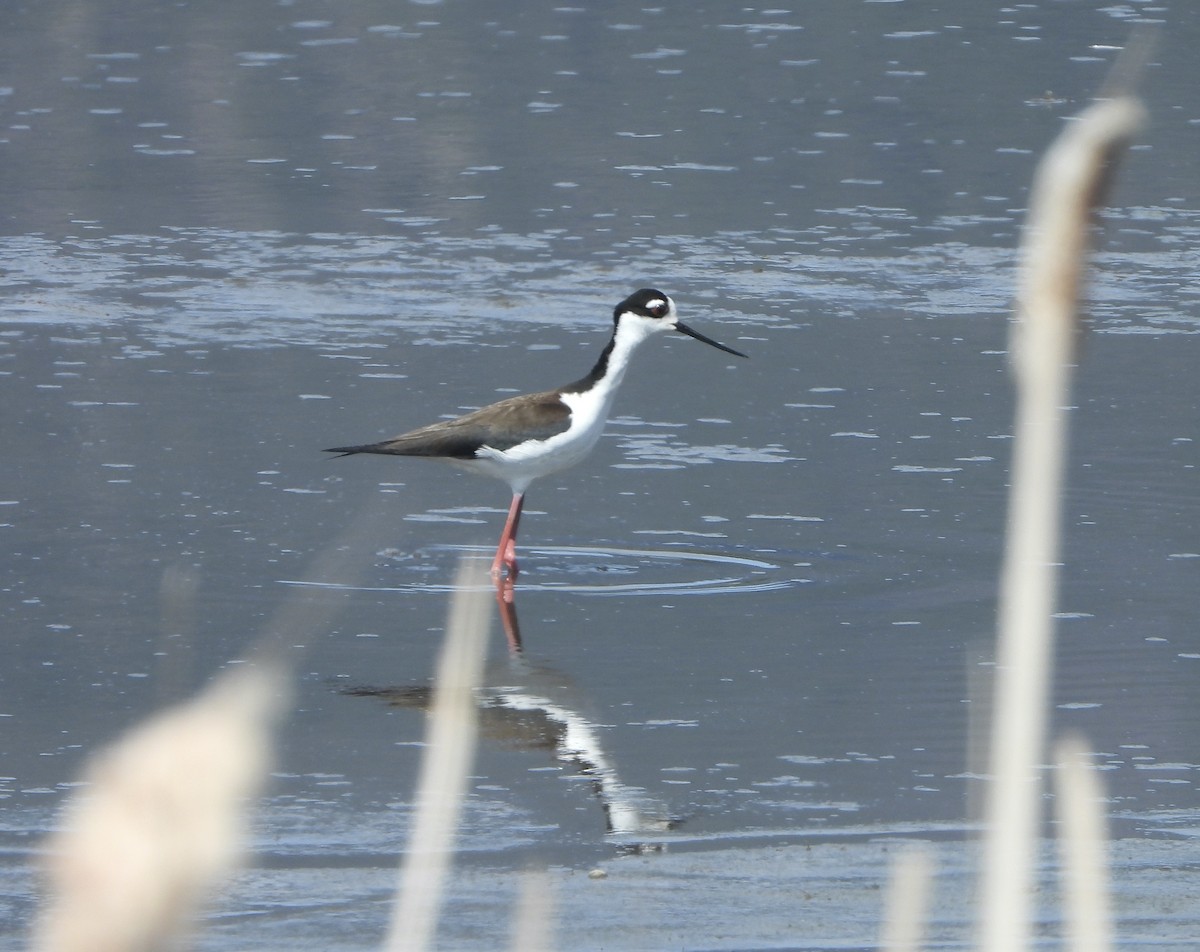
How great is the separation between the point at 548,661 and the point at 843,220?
26.6 ft

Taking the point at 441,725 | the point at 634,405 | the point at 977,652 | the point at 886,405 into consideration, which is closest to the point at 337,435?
the point at 634,405

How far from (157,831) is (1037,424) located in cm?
53

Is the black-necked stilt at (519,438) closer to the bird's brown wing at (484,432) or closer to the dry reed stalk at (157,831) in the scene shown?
the bird's brown wing at (484,432)

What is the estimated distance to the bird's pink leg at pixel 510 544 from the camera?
8.17m

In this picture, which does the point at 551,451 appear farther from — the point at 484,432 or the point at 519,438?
the point at 484,432

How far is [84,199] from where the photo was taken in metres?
15.2

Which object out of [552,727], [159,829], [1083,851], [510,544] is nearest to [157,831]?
[159,829]

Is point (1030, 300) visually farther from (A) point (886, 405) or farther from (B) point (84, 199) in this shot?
(B) point (84, 199)

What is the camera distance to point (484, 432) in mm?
8680

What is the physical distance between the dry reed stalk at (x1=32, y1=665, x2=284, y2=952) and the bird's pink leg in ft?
24.1

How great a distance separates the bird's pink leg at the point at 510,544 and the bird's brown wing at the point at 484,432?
239 millimetres

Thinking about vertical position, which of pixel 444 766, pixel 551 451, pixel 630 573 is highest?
pixel 551 451

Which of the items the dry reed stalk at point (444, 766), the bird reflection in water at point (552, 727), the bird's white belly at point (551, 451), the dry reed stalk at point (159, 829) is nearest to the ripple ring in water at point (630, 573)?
the bird's white belly at point (551, 451)

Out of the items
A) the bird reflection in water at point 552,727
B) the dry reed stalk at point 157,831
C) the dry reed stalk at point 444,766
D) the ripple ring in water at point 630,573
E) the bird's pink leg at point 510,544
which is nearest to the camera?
the dry reed stalk at point 157,831
